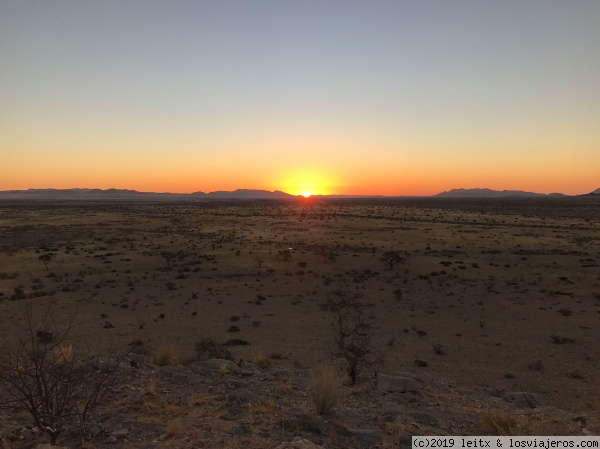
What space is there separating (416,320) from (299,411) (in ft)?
41.8

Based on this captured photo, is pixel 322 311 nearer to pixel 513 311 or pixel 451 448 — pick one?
pixel 513 311

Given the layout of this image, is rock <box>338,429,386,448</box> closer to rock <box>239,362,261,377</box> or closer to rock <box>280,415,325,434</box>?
rock <box>280,415,325,434</box>

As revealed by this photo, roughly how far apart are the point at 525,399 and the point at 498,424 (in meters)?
3.93

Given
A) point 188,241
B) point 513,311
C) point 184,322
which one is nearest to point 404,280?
point 513,311

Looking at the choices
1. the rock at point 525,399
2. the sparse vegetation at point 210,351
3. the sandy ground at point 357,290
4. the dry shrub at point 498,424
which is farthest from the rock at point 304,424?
the rock at point 525,399

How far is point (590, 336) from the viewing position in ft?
55.0

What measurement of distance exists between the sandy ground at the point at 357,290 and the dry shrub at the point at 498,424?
4992 millimetres

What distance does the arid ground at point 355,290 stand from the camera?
1464cm

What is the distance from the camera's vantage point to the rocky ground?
689cm

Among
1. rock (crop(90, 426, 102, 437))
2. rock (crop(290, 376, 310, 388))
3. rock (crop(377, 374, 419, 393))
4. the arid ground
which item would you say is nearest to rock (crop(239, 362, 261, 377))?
rock (crop(290, 376, 310, 388))

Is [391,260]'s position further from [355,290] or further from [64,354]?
[64,354]

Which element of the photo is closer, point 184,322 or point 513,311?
point 184,322

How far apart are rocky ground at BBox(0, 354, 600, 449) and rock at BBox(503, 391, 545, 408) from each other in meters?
0.03

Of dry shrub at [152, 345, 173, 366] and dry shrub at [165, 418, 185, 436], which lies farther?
dry shrub at [152, 345, 173, 366]
